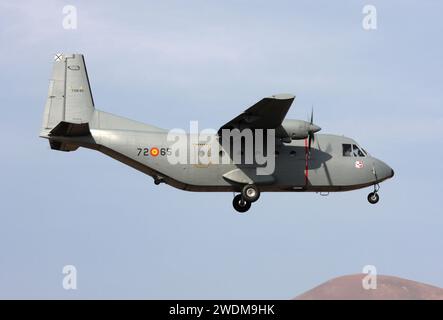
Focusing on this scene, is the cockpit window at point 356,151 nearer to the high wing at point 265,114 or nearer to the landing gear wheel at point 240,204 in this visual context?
the high wing at point 265,114

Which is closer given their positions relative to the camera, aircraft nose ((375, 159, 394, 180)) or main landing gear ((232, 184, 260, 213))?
main landing gear ((232, 184, 260, 213))

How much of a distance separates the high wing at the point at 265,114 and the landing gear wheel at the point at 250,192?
2214 millimetres

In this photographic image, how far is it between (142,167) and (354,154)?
27.1 ft

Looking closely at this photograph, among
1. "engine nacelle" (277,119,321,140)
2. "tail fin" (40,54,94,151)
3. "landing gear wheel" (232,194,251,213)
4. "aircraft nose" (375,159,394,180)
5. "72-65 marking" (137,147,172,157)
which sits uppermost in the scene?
"tail fin" (40,54,94,151)

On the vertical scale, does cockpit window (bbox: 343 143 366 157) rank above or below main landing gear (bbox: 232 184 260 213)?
above

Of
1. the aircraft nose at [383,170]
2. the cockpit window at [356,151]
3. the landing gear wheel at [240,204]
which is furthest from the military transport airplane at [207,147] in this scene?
the aircraft nose at [383,170]

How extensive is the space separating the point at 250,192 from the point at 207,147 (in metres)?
2.32

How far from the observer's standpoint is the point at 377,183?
33.9 metres

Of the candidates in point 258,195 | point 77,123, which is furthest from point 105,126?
point 258,195

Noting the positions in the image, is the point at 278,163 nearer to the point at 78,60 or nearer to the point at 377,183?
the point at 377,183

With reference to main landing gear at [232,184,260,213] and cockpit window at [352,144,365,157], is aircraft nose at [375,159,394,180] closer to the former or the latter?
cockpit window at [352,144,365,157]

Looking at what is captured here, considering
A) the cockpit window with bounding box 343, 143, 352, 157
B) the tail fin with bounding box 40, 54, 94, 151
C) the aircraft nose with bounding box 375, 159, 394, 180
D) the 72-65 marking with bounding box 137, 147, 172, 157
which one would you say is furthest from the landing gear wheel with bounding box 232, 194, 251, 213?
the tail fin with bounding box 40, 54, 94, 151

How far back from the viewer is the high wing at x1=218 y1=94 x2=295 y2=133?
2926 centimetres
